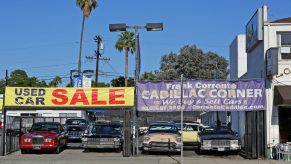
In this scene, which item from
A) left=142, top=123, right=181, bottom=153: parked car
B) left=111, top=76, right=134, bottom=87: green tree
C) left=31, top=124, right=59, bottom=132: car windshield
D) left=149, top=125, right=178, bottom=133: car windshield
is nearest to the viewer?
left=142, top=123, right=181, bottom=153: parked car

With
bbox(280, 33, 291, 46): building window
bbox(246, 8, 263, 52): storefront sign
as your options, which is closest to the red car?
bbox(246, 8, 263, 52): storefront sign

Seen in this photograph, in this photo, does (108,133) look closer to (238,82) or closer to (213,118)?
(238,82)

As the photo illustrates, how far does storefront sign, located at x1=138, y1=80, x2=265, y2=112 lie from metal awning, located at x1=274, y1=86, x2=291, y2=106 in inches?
26.9

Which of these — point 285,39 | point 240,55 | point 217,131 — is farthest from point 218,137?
point 240,55

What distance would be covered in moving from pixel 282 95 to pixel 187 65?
47.9 meters

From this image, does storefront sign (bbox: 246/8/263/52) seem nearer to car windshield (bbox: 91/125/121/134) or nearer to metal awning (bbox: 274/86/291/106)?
metal awning (bbox: 274/86/291/106)

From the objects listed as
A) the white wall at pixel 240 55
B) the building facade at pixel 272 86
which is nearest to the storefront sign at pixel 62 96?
the building facade at pixel 272 86

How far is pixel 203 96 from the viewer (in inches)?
894

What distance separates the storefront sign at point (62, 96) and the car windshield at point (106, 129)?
222 cm

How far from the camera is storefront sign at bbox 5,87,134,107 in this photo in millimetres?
23219

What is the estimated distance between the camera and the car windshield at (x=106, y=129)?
24.9m

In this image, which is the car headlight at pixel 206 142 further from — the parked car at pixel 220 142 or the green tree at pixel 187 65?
the green tree at pixel 187 65

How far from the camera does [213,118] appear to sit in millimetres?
47188

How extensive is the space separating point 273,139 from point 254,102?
6.19 ft
